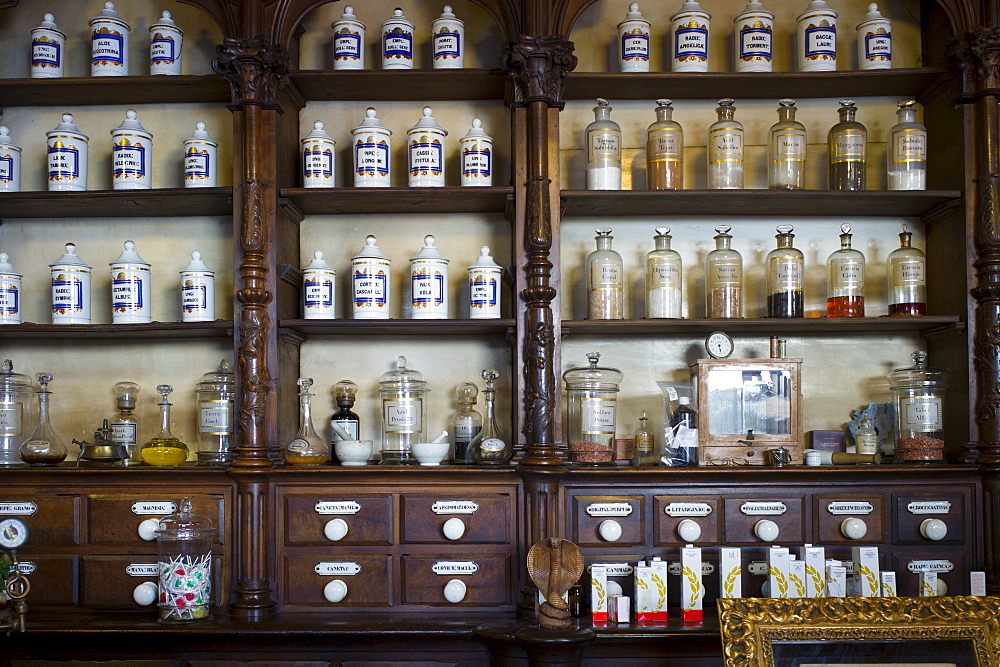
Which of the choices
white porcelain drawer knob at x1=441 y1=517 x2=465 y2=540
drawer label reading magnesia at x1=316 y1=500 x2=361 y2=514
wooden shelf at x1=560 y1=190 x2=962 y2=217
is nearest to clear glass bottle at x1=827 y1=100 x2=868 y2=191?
wooden shelf at x1=560 y1=190 x2=962 y2=217

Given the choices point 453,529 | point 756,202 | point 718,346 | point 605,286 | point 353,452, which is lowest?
point 453,529

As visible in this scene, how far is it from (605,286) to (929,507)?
1.29 metres

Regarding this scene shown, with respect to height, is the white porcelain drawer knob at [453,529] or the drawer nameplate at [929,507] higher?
the drawer nameplate at [929,507]

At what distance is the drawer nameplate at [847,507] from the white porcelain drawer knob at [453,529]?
A: 47.7 inches

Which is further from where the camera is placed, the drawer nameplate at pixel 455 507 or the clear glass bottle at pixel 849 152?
the clear glass bottle at pixel 849 152

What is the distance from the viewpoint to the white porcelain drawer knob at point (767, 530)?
3.02 metres

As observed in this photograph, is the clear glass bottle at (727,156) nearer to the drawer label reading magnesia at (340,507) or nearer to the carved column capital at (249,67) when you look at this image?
the carved column capital at (249,67)

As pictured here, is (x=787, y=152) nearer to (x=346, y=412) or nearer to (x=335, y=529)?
(x=346, y=412)

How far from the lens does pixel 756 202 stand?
329cm

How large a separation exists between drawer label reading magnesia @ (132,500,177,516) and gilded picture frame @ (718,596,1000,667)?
6.01 feet

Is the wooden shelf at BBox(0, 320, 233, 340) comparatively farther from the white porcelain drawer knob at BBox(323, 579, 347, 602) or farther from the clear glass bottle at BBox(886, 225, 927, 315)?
the clear glass bottle at BBox(886, 225, 927, 315)

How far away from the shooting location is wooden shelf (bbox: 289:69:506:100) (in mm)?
3264

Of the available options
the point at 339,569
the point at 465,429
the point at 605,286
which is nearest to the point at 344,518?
the point at 339,569

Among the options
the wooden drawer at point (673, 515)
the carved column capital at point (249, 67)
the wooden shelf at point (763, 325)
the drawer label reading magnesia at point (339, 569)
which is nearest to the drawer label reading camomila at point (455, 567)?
the drawer label reading magnesia at point (339, 569)
